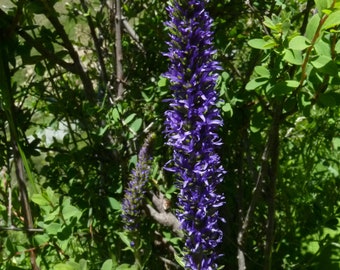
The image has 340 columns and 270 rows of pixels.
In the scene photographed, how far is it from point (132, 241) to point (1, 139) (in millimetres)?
720

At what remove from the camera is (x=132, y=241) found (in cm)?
185

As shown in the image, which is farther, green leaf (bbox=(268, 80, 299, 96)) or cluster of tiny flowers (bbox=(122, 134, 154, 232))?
cluster of tiny flowers (bbox=(122, 134, 154, 232))

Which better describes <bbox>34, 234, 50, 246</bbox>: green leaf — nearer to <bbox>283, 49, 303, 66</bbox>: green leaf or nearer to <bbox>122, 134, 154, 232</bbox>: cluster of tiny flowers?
<bbox>122, 134, 154, 232</bbox>: cluster of tiny flowers

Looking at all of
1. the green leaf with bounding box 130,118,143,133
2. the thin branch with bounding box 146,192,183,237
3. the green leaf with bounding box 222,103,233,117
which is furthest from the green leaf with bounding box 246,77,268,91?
the thin branch with bounding box 146,192,183,237

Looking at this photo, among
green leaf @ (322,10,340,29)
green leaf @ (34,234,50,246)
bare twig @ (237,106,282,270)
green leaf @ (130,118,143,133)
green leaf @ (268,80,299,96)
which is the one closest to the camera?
green leaf @ (322,10,340,29)

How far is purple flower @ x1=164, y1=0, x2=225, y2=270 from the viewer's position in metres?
1.30

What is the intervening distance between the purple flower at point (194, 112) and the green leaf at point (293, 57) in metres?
0.19

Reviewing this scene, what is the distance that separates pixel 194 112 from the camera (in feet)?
4.36

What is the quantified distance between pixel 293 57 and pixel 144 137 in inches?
36.1

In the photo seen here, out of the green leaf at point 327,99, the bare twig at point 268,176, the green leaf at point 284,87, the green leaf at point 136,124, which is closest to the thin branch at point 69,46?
the green leaf at point 136,124

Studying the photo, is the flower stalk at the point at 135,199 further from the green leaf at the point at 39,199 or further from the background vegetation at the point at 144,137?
the green leaf at the point at 39,199

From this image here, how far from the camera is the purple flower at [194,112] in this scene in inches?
51.1

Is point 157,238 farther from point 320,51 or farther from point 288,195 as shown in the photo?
point 320,51

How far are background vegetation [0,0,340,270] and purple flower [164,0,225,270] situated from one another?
228 millimetres
